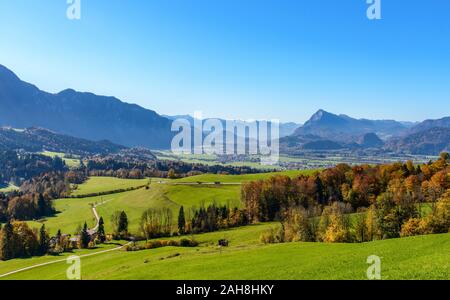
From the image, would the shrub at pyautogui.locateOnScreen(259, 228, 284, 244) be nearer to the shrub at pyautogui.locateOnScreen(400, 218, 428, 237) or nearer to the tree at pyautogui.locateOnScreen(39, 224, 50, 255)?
the shrub at pyautogui.locateOnScreen(400, 218, 428, 237)

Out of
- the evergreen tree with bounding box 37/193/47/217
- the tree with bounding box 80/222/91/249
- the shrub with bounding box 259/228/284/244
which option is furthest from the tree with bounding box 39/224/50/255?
the shrub with bounding box 259/228/284/244

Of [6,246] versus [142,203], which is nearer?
[6,246]

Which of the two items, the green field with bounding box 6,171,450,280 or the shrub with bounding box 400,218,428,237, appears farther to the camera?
the shrub with bounding box 400,218,428,237

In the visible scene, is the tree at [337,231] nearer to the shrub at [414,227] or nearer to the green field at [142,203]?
the shrub at [414,227]

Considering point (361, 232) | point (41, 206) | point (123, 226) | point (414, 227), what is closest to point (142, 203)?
point (123, 226)

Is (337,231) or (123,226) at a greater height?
(337,231)

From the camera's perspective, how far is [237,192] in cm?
16962

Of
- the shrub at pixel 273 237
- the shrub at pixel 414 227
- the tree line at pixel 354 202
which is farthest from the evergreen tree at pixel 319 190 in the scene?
the shrub at pixel 414 227

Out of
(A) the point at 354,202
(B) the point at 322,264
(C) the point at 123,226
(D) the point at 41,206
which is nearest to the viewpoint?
(B) the point at 322,264

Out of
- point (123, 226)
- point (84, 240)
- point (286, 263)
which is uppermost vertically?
point (286, 263)
